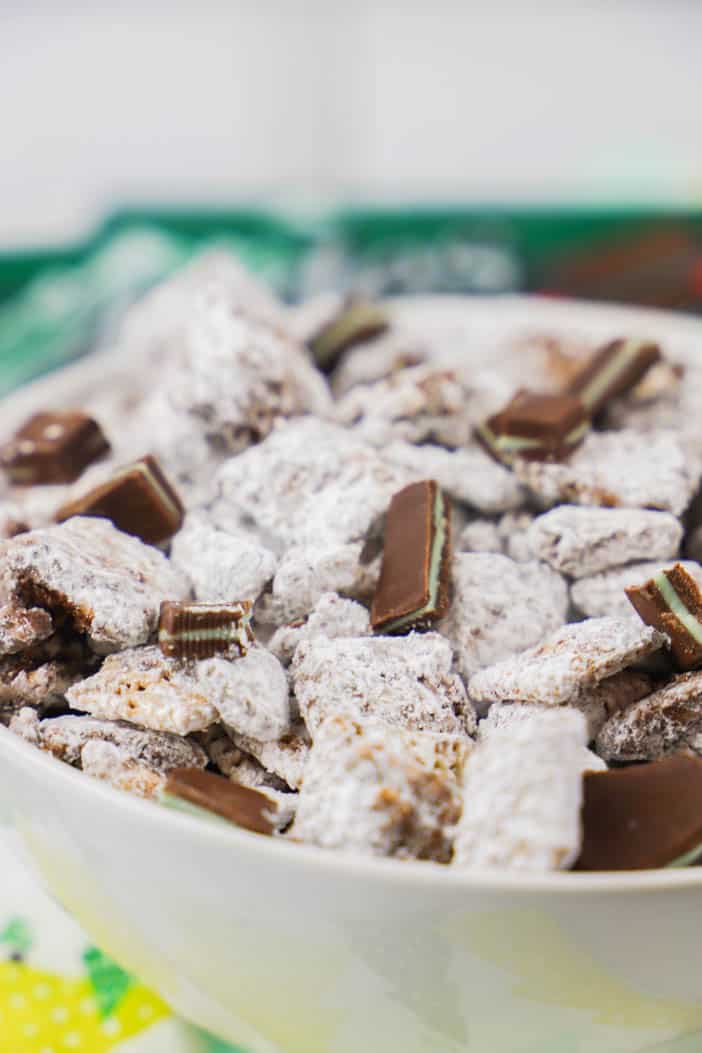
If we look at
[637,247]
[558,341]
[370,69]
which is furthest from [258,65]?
[558,341]

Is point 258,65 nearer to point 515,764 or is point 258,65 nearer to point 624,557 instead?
point 624,557

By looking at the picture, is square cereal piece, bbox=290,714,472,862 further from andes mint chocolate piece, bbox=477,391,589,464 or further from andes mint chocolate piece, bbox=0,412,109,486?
andes mint chocolate piece, bbox=0,412,109,486

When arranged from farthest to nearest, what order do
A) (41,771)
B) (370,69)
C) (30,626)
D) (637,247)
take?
1. (370,69)
2. (637,247)
3. (30,626)
4. (41,771)

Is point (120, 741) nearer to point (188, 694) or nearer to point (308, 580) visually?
point (188, 694)

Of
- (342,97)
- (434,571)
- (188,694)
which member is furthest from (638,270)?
(188,694)

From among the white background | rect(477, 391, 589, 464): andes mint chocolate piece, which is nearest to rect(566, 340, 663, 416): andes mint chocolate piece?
rect(477, 391, 589, 464): andes mint chocolate piece

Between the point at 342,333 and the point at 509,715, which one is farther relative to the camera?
the point at 342,333
